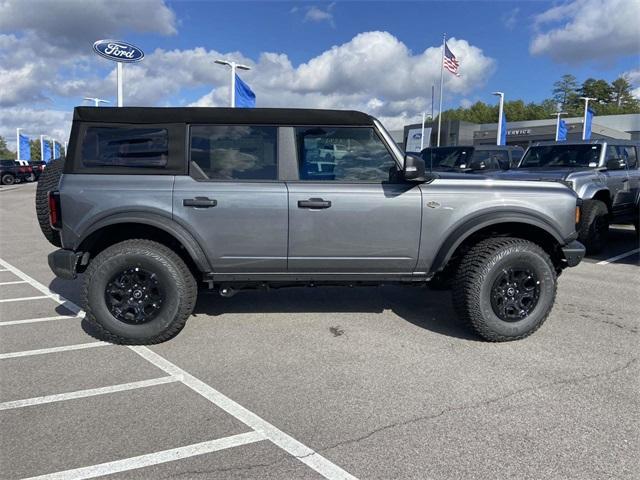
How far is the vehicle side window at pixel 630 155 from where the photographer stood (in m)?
9.16

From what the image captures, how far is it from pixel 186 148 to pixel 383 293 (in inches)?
116

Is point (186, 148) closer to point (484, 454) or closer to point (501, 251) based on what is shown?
point (501, 251)

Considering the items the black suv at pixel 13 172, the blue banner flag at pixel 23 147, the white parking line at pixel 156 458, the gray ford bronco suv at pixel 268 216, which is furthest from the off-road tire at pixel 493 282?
the blue banner flag at pixel 23 147

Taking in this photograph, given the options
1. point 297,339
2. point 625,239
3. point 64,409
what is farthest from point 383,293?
point 625,239

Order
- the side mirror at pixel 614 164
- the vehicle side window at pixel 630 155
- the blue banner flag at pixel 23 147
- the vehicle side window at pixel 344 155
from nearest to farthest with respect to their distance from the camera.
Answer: the vehicle side window at pixel 344 155, the side mirror at pixel 614 164, the vehicle side window at pixel 630 155, the blue banner flag at pixel 23 147

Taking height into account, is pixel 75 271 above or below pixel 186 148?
below

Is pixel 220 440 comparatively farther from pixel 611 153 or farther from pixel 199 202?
pixel 611 153

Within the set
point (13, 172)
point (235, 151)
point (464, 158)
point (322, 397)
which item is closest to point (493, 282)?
point (322, 397)

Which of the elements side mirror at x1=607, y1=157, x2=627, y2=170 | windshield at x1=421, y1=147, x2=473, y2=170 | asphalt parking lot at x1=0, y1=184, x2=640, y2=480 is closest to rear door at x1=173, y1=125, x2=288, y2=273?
asphalt parking lot at x1=0, y1=184, x2=640, y2=480

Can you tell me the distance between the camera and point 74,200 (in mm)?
3963

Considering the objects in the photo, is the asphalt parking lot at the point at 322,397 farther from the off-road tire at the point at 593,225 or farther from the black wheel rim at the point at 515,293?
the off-road tire at the point at 593,225

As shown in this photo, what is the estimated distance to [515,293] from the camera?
4250 mm

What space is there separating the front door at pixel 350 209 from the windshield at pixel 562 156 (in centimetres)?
598

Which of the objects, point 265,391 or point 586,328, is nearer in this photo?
point 265,391
